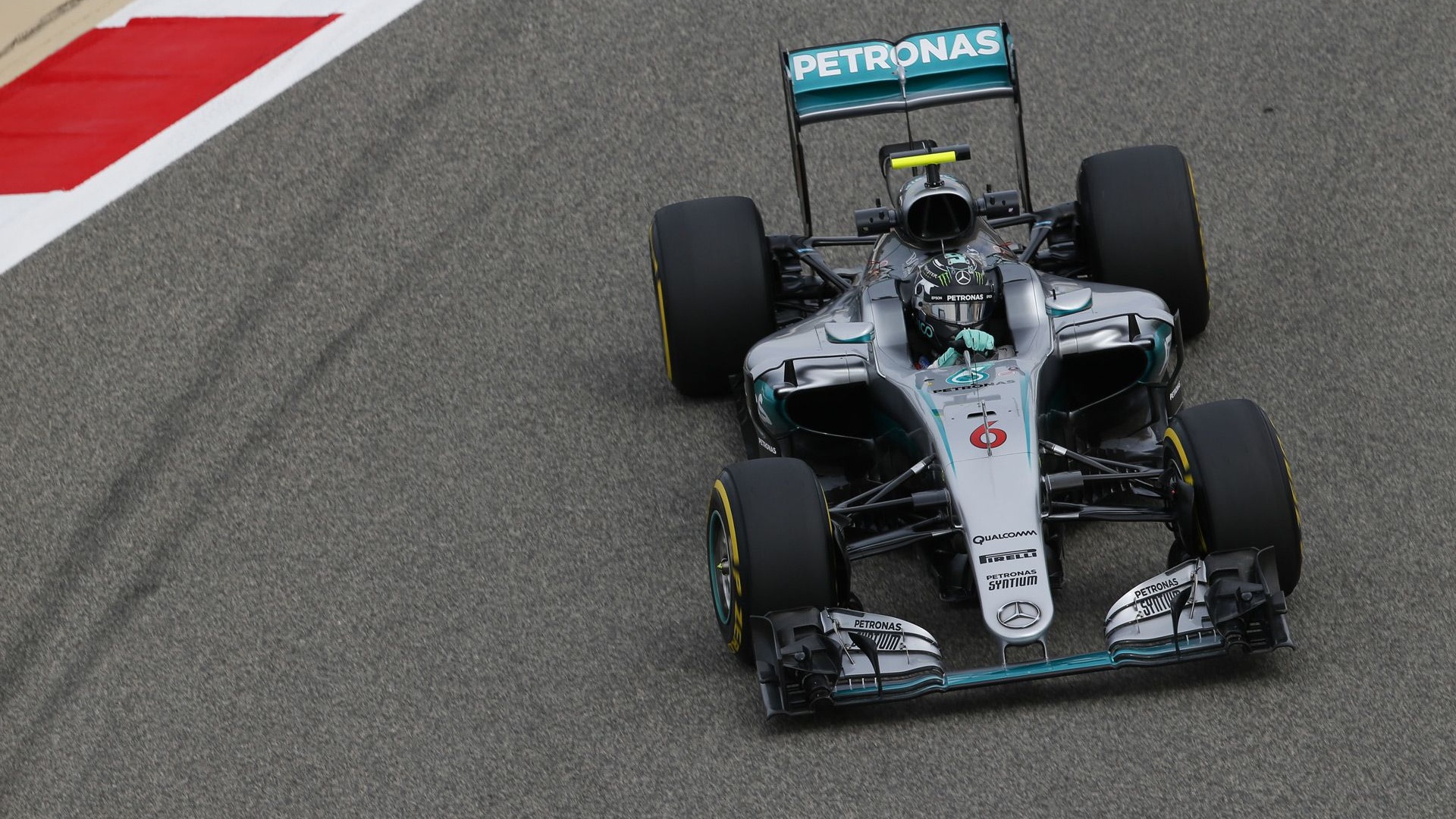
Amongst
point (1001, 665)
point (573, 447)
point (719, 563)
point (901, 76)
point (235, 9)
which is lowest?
point (573, 447)

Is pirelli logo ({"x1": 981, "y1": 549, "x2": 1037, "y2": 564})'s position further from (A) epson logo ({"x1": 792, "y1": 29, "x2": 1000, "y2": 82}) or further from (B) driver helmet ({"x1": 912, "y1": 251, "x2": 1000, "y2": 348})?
(A) epson logo ({"x1": 792, "y1": 29, "x2": 1000, "y2": 82})

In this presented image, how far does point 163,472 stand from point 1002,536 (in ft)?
13.5

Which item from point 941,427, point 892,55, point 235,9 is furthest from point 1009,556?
point 235,9

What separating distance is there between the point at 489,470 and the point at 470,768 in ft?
7.21

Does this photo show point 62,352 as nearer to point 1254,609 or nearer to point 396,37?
point 396,37

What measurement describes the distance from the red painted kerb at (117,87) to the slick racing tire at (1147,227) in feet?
19.0

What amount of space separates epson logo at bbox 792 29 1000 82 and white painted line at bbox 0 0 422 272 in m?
4.33

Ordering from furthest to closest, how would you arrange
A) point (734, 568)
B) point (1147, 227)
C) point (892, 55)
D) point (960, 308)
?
1. point (892, 55)
2. point (1147, 227)
3. point (960, 308)
4. point (734, 568)

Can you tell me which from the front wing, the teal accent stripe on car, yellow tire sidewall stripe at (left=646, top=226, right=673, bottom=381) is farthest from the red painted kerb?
the front wing

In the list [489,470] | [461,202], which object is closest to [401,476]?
[489,470]

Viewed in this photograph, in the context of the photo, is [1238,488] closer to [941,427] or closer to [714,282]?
[941,427]

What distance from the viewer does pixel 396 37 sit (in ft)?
41.7

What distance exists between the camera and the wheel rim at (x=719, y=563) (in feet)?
23.9

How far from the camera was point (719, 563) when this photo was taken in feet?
24.2
